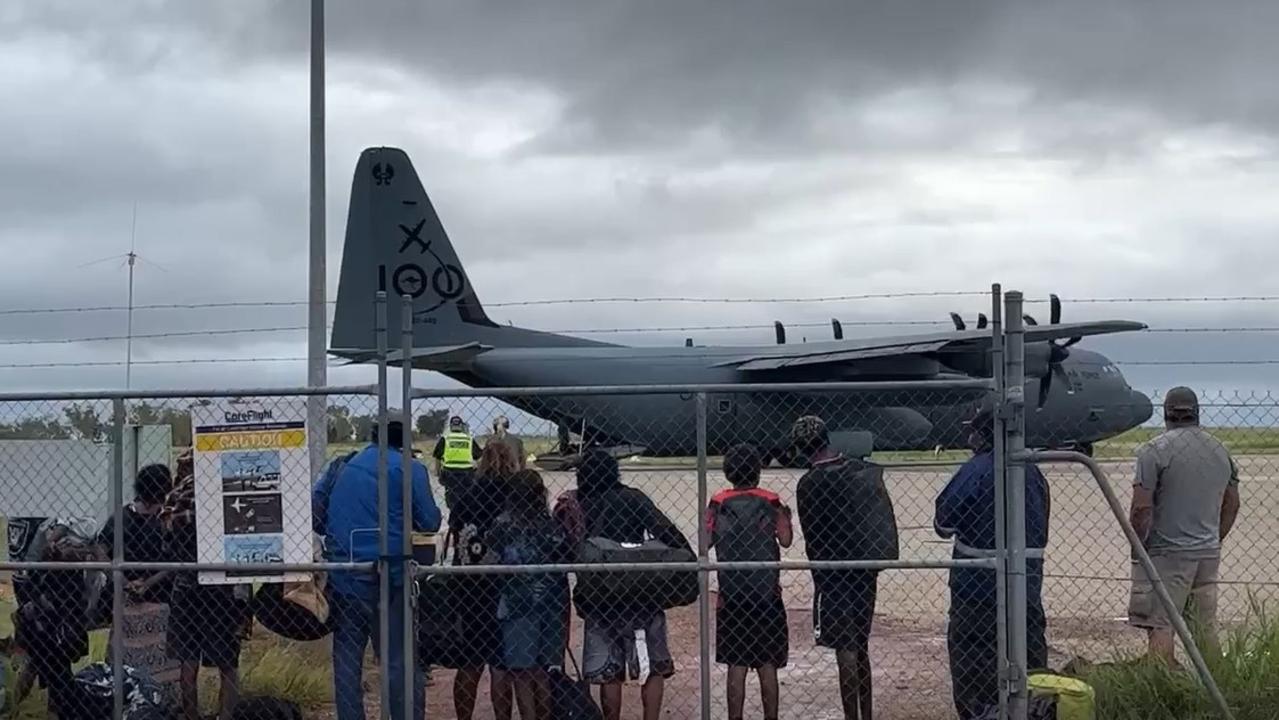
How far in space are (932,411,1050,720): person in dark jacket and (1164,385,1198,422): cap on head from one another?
1.29 metres

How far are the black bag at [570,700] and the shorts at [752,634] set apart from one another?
80 cm

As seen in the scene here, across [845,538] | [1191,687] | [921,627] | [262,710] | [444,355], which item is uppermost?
[444,355]

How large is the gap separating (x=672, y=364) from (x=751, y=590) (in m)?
18.5

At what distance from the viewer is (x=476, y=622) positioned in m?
7.81

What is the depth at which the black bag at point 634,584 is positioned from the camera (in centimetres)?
756

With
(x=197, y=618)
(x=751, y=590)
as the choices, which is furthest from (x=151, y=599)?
(x=751, y=590)

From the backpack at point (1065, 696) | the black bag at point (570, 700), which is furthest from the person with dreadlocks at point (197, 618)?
the backpack at point (1065, 696)

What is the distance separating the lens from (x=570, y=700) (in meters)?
8.08

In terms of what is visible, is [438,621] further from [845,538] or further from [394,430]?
[845,538]

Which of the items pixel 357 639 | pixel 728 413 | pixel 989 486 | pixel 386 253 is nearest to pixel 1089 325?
pixel 728 413

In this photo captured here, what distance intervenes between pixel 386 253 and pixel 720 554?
56.6ft

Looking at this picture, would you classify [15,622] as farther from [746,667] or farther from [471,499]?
[746,667]

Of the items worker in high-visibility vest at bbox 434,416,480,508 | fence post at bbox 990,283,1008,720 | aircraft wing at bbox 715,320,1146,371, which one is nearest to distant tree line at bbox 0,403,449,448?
worker in high-visibility vest at bbox 434,416,480,508

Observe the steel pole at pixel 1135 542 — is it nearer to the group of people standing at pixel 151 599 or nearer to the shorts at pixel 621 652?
the shorts at pixel 621 652
